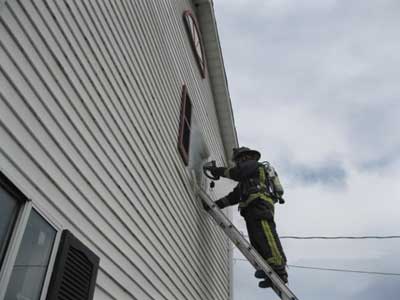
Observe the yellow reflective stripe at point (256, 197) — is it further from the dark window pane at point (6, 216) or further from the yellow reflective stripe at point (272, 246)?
the dark window pane at point (6, 216)

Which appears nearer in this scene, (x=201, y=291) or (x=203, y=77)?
(x=201, y=291)

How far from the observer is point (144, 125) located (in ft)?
13.8

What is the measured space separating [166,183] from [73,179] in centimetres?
191

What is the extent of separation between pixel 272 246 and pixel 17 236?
12.9 ft

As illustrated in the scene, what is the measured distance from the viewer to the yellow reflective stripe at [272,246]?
5.45 metres

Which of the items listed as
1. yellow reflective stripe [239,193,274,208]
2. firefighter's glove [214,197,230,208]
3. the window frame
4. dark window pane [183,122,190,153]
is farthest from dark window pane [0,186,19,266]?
firefighter's glove [214,197,230,208]

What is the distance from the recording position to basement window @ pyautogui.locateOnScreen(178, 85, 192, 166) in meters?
5.47

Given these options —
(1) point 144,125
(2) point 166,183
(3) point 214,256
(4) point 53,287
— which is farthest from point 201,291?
(4) point 53,287

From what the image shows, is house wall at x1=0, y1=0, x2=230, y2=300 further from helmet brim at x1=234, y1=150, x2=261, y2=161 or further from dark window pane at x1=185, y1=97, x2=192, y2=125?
helmet brim at x1=234, y1=150, x2=261, y2=161

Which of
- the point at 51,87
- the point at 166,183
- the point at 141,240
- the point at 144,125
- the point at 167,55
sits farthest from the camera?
the point at 167,55

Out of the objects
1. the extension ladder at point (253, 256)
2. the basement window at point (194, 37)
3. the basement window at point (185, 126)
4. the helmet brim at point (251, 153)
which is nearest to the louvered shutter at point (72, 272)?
the basement window at point (185, 126)

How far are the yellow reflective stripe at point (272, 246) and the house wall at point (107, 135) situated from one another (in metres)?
0.92

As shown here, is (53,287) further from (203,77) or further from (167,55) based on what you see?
(203,77)

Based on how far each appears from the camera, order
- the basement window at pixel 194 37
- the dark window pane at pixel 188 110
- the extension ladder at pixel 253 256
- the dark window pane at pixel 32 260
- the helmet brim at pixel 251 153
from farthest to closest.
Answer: the basement window at pixel 194 37 < the helmet brim at pixel 251 153 < the dark window pane at pixel 188 110 < the extension ladder at pixel 253 256 < the dark window pane at pixel 32 260
